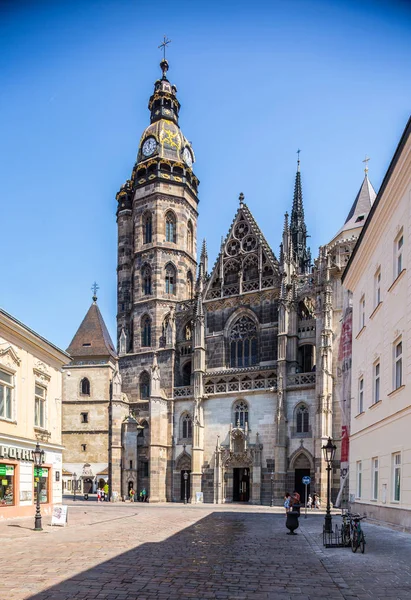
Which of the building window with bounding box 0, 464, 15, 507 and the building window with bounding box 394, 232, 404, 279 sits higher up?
the building window with bounding box 394, 232, 404, 279

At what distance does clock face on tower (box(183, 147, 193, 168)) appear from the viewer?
56.5 m

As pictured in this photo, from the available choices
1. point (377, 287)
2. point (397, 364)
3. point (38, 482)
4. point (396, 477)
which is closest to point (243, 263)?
point (377, 287)

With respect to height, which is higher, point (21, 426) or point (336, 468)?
point (21, 426)

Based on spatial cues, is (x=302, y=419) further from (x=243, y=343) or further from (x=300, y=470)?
(x=243, y=343)

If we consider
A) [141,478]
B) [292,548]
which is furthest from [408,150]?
[141,478]

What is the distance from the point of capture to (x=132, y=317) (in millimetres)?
53125

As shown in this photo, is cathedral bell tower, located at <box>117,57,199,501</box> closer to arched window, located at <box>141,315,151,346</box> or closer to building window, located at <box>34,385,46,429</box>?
arched window, located at <box>141,315,151,346</box>

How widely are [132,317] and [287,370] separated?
16576 millimetres

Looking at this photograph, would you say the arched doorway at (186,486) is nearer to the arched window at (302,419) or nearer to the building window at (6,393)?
the arched window at (302,419)

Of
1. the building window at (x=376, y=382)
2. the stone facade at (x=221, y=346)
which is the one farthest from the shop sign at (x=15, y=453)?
the stone facade at (x=221, y=346)

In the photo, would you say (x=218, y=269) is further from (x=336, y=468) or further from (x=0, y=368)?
(x=0, y=368)

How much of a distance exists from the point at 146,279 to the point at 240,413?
1572cm

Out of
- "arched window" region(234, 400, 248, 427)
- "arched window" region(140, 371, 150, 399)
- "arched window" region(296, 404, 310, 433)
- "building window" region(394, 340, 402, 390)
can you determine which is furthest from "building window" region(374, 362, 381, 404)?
"arched window" region(140, 371, 150, 399)

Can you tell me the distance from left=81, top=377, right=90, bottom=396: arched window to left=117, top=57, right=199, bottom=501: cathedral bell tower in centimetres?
577
